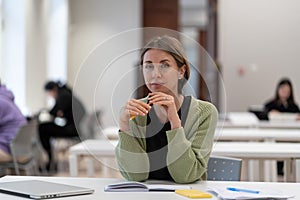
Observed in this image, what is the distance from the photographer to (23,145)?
4.91 meters

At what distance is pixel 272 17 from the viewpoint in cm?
859

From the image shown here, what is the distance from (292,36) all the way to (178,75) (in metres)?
6.77

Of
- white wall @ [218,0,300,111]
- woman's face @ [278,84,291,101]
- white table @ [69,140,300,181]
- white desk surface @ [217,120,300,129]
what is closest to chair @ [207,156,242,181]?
white table @ [69,140,300,181]

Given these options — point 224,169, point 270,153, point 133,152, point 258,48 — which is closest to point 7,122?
point 270,153

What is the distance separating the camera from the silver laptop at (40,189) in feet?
6.43

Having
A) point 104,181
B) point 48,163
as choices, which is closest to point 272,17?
point 48,163

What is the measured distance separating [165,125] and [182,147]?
4.3 inches

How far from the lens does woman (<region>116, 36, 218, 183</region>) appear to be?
6.79ft

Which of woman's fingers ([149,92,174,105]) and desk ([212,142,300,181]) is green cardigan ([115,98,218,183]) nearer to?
woman's fingers ([149,92,174,105])

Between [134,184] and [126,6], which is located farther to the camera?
[126,6]

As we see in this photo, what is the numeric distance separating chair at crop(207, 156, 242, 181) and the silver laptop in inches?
34.1

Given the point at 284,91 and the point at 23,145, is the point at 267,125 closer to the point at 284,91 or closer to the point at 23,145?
the point at 284,91

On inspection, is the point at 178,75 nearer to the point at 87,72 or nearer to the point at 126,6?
the point at 87,72

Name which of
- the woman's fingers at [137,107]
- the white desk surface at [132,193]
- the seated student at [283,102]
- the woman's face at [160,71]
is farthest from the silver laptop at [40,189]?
the seated student at [283,102]
